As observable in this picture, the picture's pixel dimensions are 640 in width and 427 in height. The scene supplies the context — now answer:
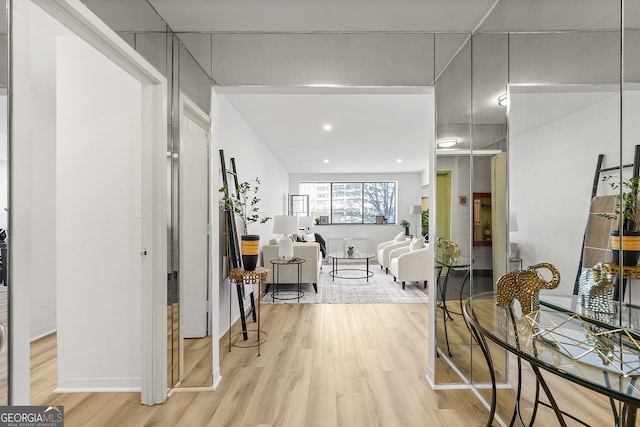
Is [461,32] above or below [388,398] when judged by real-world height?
above

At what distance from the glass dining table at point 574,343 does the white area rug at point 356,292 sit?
337cm

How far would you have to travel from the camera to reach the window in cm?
995

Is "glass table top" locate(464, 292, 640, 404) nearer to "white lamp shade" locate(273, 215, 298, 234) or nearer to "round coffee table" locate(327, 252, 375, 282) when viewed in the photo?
"white lamp shade" locate(273, 215, 298, 234)

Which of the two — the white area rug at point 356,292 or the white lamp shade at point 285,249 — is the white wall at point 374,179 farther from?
the white lamp shade at point 285,249

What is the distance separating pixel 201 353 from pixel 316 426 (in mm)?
983

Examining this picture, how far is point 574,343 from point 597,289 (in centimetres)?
32

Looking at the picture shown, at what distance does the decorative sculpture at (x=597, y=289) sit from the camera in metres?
1.19

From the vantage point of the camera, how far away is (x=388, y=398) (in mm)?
2156

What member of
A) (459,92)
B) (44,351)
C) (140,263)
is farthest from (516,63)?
(44,351)

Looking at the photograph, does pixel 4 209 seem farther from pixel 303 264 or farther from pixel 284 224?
pixel 303 264

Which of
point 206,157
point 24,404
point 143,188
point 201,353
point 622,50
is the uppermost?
point 622,50

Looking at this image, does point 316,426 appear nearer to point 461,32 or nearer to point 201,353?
point 201,353

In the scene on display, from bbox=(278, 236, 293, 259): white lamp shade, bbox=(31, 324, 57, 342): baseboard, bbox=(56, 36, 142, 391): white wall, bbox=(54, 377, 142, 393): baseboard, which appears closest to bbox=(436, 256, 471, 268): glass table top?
bbox=(56, 36, 142, 391): white wall

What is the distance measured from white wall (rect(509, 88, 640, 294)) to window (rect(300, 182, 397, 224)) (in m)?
8.11
